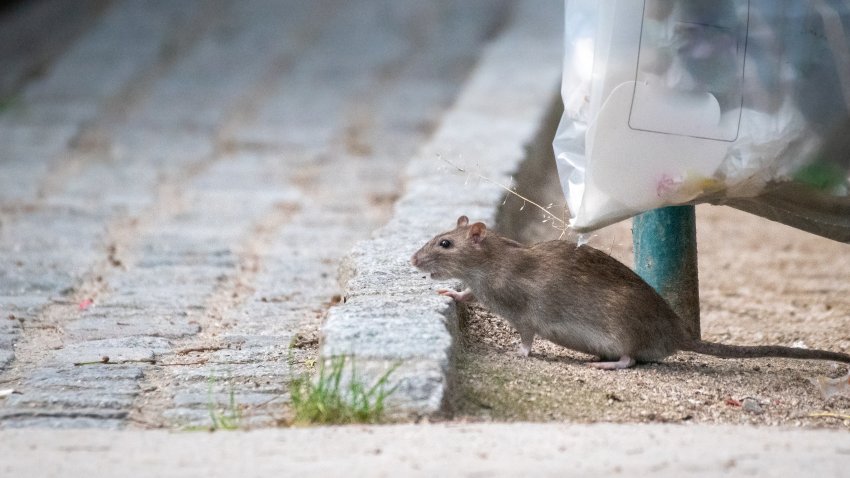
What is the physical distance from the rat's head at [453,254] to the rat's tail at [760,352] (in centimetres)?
74

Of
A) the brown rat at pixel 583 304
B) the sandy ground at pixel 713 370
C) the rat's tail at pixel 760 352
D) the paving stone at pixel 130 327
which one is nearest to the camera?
the sandy ground at pixel 713 370

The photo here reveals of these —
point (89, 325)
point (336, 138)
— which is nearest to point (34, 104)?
point (336, 138)

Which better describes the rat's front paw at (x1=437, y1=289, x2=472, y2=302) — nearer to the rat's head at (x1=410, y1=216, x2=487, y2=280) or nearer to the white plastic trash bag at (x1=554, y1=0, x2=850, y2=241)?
the rat's head at (x1=410, y1=216, x2=487, y2=280)

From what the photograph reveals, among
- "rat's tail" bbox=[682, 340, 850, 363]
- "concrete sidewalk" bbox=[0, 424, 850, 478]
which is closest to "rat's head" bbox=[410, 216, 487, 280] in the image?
"rat's tail" bbox=[682, 340, 850, 363]

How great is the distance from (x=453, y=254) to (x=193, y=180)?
9.68 feet

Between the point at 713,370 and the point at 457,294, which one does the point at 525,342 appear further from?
the point at 713,370

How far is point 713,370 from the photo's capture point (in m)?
3.94

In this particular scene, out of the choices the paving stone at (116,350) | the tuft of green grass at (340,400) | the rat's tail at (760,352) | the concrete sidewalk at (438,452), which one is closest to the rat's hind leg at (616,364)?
the rat's tail at (760,352)

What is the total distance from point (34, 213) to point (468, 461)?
3.96m

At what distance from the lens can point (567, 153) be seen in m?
3.74

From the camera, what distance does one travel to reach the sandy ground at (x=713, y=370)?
342cm

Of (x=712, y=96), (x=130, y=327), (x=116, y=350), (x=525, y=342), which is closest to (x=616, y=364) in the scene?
(x=525, y=342)

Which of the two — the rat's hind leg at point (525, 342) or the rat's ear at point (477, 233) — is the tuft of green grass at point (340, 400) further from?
the rat's ear at point (477, 233)

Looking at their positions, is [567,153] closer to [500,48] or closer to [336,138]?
[336,138]
